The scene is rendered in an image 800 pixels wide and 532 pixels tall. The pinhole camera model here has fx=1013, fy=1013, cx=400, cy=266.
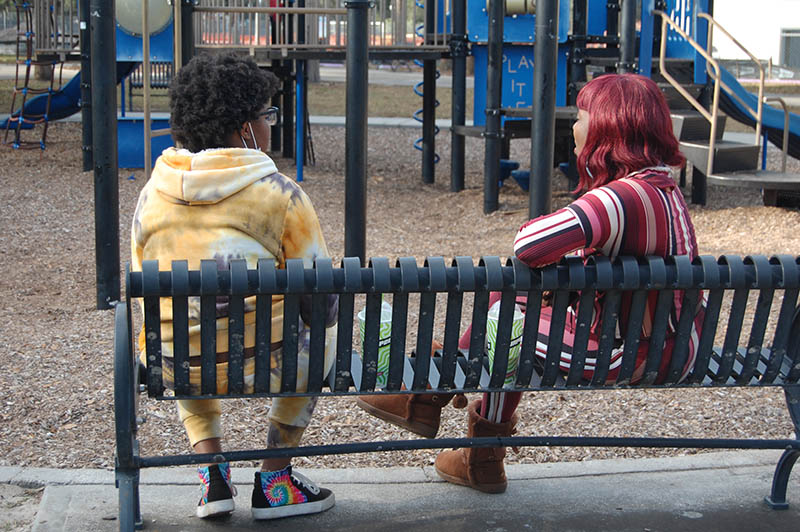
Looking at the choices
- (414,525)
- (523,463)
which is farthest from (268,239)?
(523,463)

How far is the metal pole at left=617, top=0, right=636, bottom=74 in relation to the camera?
865 cm

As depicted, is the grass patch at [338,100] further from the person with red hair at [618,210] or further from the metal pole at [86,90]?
the person with red hair at [618,210]

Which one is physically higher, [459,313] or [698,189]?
[459,313]

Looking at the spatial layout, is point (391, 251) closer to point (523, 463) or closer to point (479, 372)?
point (523, 463)

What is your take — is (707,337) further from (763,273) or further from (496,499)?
(496,499)

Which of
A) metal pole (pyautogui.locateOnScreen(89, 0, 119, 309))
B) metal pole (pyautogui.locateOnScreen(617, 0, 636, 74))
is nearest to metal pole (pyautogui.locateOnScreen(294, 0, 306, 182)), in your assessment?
metal pole (pyautogui.locateOnScreen(617, 0, 636, 74))

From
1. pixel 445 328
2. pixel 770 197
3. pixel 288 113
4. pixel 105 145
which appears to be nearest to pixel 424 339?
pixel 445 328

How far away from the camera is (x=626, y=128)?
280 cm

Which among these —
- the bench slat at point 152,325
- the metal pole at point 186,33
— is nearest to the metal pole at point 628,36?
the metal pole at point 186,33

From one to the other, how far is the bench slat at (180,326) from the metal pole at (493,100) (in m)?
7.00

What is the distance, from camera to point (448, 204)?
33.2 ft

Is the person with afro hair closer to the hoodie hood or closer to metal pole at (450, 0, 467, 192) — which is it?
the hoodie hood

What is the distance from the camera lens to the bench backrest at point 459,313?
2568mm

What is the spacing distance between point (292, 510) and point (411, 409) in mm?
471
